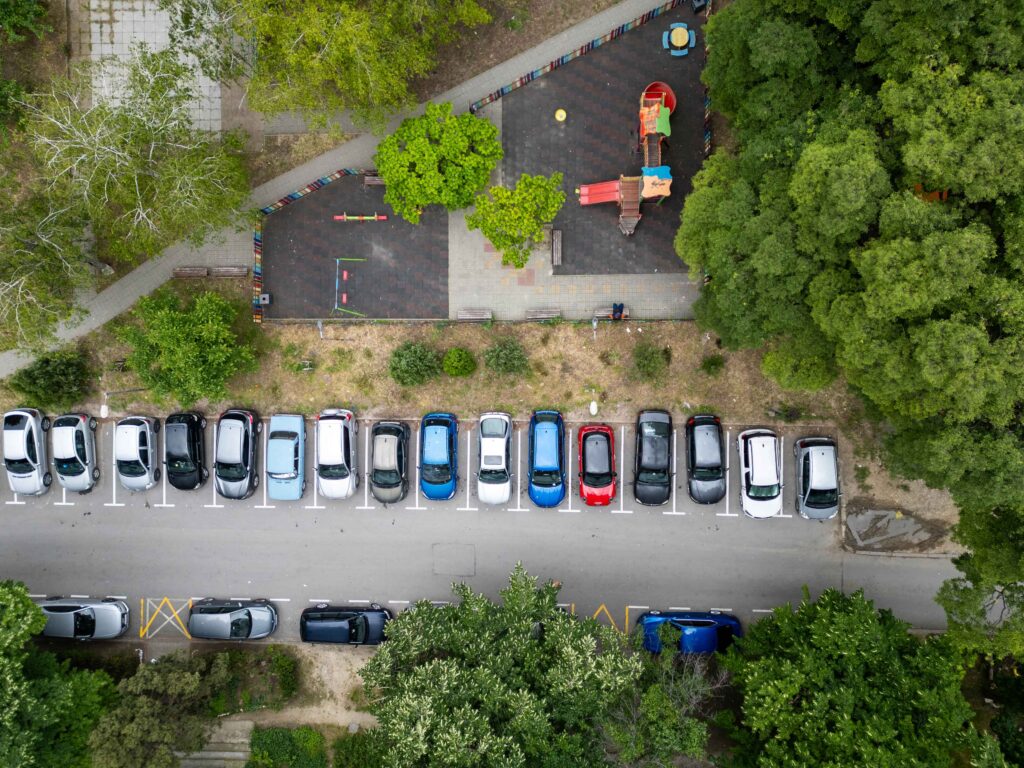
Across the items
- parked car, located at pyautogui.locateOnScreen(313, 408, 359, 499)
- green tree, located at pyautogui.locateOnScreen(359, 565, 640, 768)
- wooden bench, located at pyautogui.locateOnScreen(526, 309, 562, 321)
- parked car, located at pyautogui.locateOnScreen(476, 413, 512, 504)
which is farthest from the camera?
wooden bench, located at pyautogui.locateOnScreen(526, 309, 562, 321)

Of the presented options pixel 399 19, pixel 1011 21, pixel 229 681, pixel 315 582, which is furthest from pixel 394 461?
pixel 1011 21

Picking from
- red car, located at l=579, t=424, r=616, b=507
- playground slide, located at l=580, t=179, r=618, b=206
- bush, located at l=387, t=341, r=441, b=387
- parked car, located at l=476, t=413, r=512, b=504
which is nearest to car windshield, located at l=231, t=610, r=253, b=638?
parked car, located at l=476, t=413, r=512, b=504

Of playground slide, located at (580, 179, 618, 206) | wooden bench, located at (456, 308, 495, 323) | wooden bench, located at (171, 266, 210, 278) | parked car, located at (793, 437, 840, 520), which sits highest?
playground slide, located at (580, 179, 618, 206)

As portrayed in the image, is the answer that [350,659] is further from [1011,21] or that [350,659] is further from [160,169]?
[1011,21]

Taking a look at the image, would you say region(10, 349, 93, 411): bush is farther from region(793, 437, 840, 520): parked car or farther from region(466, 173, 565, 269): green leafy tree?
region(793, 437, 840, 520): parked car

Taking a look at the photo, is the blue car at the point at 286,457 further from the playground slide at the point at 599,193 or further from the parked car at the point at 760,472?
the parked car at the point at 760,472
